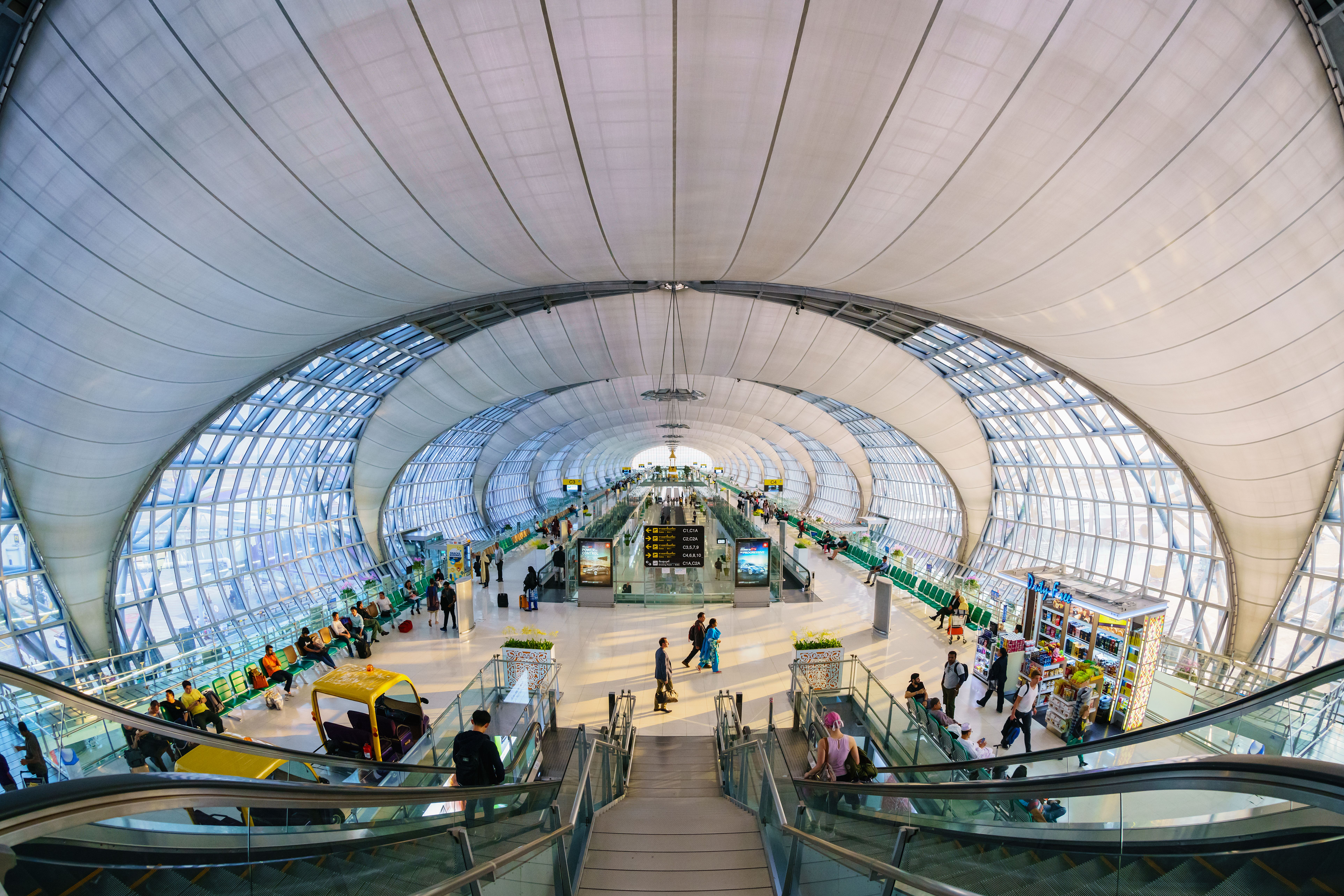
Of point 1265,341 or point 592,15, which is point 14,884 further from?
point 1265,341

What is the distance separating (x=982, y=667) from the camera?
12.9m

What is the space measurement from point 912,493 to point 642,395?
31158mm

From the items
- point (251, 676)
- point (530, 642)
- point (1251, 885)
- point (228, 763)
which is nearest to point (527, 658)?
point (530, 642)

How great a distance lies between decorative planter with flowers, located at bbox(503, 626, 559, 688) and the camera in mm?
11508

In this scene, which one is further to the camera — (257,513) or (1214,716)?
(257,513)

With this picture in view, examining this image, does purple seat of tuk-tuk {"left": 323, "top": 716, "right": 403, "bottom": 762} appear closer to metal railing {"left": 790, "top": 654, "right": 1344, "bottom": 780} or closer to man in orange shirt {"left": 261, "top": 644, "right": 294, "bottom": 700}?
man in orange shirt {"left": 261, "top": 644, "right": 294, "bottom": 700}

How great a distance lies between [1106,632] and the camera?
11.5 metres

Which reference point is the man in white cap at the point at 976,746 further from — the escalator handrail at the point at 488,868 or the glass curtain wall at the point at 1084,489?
the glass curtain wall at the point at 1084,489

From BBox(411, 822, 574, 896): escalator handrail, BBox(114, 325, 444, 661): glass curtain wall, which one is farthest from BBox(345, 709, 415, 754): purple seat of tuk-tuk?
BBox(114, 325, 444, 661): glass curtain wall

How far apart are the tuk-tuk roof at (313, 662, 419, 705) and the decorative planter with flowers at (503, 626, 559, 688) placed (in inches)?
94.6

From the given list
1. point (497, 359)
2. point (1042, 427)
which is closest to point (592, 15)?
point (497, 359)

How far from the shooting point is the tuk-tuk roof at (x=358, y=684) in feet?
28.6

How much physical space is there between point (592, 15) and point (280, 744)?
1223 centimetres

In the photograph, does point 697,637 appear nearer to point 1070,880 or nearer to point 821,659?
point 821,659
